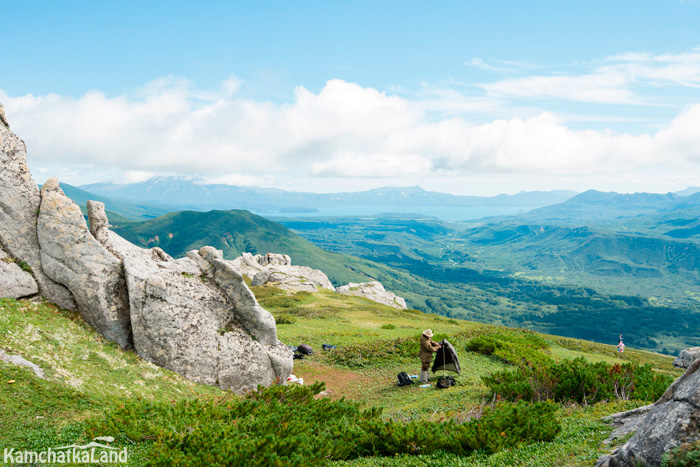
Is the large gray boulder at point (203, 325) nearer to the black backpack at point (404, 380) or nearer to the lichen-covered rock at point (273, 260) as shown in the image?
the black backpack at point (404, 380)

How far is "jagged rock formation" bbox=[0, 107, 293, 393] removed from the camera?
778 inches

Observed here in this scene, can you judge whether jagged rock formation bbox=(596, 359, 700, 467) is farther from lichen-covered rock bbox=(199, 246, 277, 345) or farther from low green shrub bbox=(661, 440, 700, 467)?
lichen-covered rock bbox=(199, 246, 277, 345)

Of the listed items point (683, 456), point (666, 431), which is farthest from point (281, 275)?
point (683, 456)

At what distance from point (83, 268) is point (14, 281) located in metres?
2.86

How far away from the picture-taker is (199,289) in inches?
896

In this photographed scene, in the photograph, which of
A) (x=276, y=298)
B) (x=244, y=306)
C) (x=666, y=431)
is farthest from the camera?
(x=276, y=298)

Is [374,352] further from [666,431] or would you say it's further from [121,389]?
[666,431]

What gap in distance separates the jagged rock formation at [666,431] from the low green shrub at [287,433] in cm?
385

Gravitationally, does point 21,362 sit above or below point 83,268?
below

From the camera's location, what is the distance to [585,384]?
17.3 metres

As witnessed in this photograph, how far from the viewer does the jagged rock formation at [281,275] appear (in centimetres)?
8781

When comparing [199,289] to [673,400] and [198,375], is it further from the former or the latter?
[673,400]

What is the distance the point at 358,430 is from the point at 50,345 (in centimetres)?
1412

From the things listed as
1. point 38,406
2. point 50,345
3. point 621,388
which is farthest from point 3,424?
point 621,388
